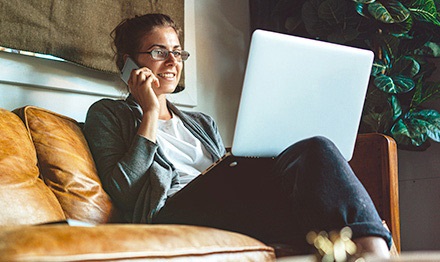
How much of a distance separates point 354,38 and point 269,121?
1.24 m

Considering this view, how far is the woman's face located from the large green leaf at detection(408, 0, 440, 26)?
3.48ft

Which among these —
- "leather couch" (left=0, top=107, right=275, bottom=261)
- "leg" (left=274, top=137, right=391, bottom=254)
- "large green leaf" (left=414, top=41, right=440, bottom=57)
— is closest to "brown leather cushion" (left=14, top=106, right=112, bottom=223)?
"leather couch" (left=0, top=107, right=275, bottom=261)

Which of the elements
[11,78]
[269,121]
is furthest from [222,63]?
[269,121]

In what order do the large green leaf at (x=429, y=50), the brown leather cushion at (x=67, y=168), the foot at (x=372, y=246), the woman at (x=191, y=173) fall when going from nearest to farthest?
the foot at (x=372, y=246) → the woman at (x=191, y=173) → the brown leather cushion at (x=67, y=168) → the large green leaf at (x=429, y=50)

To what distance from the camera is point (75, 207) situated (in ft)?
5.13

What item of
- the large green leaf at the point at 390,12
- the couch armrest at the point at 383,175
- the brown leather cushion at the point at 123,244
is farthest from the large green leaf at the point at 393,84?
the brown leather cushion at the point at 123,244

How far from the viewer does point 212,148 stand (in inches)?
77.9

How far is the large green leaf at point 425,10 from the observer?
8.20 feet

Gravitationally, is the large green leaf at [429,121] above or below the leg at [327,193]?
below

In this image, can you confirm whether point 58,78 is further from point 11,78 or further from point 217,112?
point 217,112

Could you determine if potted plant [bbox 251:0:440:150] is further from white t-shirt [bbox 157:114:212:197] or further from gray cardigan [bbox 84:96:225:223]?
gray cardigan [bbox 84:96:225:223]

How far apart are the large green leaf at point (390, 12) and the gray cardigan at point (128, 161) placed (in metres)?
1.10

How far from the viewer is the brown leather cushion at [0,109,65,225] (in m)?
1.33

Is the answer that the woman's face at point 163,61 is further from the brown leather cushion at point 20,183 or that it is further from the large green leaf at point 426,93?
the large green leaf at point 426,93
